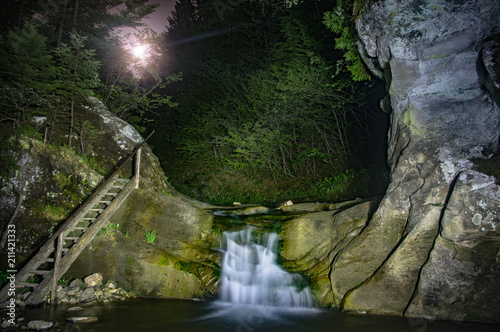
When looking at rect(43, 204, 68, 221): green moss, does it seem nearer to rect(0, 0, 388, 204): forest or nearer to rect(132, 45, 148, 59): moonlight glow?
rect(0, 0, 388, 204): forest

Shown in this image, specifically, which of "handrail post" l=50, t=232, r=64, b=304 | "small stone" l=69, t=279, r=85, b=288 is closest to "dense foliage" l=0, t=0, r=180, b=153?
"handrail post" l=50, t=232, r=64, b=304

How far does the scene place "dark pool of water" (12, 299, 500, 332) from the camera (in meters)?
5.52

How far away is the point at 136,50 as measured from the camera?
1376 centimetres

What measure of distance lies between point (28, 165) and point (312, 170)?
1248cm

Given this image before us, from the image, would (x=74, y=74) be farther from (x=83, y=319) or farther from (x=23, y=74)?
(x=83, y=319)

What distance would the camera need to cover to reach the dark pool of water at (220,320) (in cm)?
552

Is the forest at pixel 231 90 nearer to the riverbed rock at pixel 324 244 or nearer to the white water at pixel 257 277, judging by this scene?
the riverbed rock at pixel 324 244

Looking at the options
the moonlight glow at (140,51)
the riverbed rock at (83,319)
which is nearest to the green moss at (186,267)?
the riverbed rock at (83,319)

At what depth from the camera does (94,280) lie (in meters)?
7.37

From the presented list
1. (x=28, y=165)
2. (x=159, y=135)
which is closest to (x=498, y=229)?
(x=28, y=165)

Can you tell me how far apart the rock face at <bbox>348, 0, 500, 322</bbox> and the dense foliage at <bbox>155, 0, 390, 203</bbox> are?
8.18 ft

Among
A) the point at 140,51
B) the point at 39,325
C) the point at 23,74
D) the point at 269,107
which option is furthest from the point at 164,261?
the point at 140,51

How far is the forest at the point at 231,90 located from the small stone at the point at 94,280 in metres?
4.22

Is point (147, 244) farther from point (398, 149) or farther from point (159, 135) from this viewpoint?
point (159, 135)
